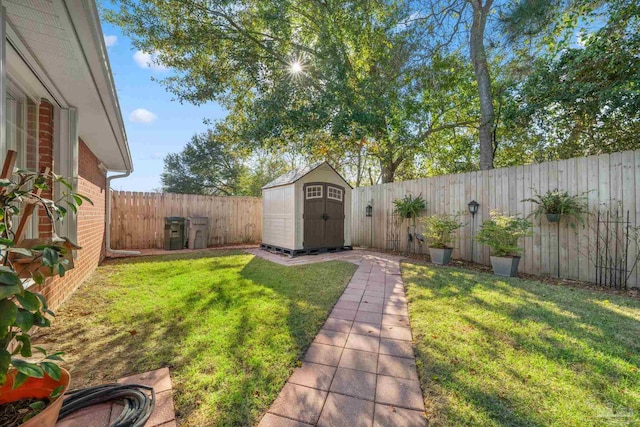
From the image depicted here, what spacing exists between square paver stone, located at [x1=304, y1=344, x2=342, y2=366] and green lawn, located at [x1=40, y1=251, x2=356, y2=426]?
9 cm

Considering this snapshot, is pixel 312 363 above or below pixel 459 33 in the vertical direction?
below

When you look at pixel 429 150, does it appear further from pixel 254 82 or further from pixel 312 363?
pixel 312 363

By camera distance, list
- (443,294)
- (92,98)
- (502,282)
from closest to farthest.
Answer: (92,98) → (443,294) → (502,282)

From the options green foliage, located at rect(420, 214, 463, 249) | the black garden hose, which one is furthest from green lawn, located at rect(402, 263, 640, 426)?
green foliage, located at rect(420, 214, 463, 249)

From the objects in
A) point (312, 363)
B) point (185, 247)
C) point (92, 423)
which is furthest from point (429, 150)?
point (92, 423)

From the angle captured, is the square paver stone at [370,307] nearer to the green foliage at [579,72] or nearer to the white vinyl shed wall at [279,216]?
the white vinyl shed wall at [279,216]

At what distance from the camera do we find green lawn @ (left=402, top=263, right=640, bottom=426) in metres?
1.49

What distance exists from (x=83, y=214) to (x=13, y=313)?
4.13 meters

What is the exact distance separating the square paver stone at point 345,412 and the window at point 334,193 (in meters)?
5.74

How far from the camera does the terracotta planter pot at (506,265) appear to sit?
4.59 metres

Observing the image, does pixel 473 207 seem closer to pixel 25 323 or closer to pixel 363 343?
pixel 363 343

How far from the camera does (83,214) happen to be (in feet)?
13.1

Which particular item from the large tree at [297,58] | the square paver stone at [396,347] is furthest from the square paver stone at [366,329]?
the large tree at [297,58]

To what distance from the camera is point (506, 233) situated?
464 centimetres
